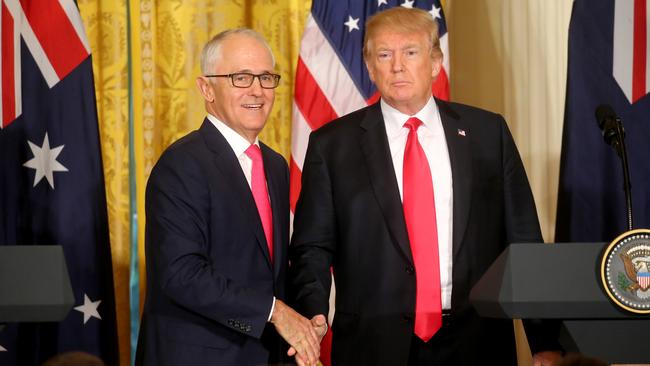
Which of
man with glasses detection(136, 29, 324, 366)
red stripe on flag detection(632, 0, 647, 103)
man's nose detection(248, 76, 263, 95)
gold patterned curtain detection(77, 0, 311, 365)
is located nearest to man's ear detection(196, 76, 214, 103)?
man with glasses detection(136, 29, 324, 366)

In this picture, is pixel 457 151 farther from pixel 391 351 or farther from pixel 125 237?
pixel 125 237

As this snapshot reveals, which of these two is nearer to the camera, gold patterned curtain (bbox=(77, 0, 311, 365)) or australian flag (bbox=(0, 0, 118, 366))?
australian flag (bbox=(0, 0, 118, 366))

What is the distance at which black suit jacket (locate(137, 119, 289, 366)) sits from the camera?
264cm

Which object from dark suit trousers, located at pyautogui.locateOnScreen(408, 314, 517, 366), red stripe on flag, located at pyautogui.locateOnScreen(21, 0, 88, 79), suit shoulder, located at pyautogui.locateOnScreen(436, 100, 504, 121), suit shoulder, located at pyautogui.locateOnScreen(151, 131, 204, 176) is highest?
red stripe on flag, located at pyautogui.locateOnScreen(21, 0, 88, 79)

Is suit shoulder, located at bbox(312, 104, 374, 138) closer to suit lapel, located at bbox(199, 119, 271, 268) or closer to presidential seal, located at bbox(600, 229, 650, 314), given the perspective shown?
suit lapel, located at bbox(199, 119, 271, 268)

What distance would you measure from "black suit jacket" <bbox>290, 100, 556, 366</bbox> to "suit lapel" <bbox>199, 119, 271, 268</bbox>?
21 centimetres

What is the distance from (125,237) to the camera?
4.41 metres

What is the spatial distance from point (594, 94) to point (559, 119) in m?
0.45

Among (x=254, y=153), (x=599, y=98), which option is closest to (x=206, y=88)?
(x=254, y=153)

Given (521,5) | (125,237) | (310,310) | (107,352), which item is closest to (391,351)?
(310,310)

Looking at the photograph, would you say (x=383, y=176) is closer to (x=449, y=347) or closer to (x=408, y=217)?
(x=408, y=217)

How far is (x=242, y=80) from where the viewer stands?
2.92 metres

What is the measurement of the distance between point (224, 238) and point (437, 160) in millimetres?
723

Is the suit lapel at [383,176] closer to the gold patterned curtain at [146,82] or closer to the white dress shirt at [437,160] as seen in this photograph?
the white dress shirt at [437,160]
